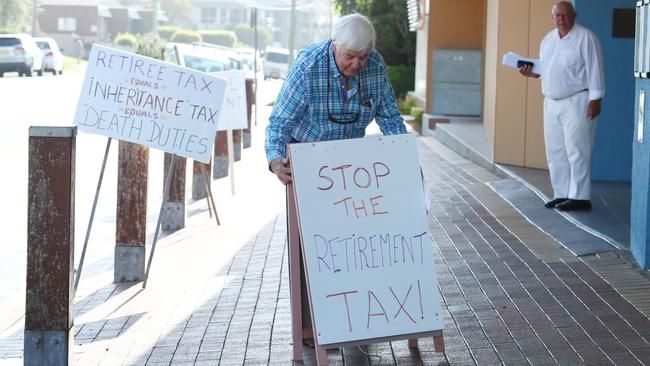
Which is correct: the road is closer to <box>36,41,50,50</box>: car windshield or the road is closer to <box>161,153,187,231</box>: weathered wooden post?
<box>161,153,187,231</box>: weathered wooden post

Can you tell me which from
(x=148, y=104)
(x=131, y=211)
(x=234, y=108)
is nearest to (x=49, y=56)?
(x=234, y=108)

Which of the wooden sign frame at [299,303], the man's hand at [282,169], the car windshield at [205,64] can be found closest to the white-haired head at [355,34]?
the man's hand at [282,169]

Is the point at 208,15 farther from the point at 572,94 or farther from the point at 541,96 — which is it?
the point at 572,94

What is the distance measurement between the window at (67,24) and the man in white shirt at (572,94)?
95498 millimetres

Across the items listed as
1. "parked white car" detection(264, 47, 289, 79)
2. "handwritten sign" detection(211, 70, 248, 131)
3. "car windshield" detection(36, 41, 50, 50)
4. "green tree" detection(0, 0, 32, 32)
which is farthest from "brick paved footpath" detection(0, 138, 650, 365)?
"green tree" detection(0, 0, 32, 32)

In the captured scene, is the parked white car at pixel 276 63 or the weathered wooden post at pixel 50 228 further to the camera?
the parked white car at pixel 276 63

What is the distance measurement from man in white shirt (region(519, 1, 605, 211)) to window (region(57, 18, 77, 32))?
95498 millimetres

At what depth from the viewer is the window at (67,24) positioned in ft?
335

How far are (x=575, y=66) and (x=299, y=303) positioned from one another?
495 centimetres

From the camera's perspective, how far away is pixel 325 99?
19.5ft

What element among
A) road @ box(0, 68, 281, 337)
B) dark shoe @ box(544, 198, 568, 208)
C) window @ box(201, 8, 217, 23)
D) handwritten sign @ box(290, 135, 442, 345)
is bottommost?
road @ box(0, 68, 281, 337)

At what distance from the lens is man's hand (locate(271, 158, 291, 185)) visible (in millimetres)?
5855

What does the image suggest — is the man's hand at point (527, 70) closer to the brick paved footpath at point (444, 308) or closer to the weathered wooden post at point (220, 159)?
the brick paved footpath at point (444, 308)

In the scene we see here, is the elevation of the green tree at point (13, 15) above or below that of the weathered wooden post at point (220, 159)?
above
